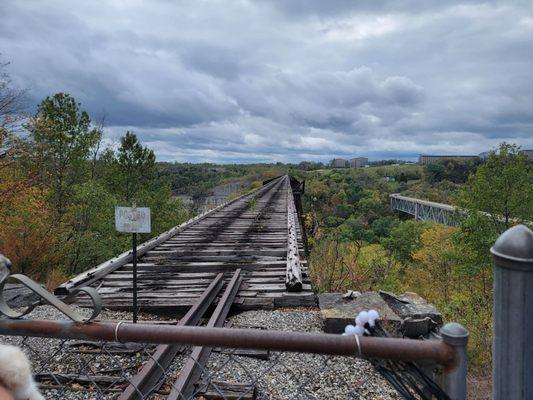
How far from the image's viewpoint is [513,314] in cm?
118

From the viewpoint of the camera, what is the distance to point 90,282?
611 cm

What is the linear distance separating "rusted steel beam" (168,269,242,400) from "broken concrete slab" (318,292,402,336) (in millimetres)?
1257

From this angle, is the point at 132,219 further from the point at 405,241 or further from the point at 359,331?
the point at 405,241

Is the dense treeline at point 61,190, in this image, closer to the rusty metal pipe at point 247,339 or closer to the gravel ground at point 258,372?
the gravel ground at point 258,372

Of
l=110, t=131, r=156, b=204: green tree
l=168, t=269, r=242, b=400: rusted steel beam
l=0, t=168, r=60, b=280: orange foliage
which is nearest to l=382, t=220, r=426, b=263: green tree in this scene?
l=110, t=131, r=156, b=204: green tree

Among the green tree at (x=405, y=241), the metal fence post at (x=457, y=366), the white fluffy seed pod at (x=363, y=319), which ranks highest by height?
the white fluffy seed pod at (x=363, y=319)

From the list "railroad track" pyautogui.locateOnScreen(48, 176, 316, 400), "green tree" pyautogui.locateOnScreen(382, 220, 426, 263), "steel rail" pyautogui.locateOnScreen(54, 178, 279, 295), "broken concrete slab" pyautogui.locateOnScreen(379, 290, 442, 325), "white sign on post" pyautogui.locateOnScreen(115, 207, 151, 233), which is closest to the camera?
"railroad track" pyautogui.locateOnScreen(48, 176, 316, 400)

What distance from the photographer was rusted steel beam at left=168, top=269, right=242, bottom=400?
9.66 feet

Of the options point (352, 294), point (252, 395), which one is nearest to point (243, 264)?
point (352, 294)

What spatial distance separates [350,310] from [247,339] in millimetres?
3303

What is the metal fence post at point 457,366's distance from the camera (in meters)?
1.27

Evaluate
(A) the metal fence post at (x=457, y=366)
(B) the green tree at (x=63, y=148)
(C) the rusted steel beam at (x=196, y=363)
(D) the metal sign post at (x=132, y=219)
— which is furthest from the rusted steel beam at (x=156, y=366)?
(B) the green tree at (x=63, y=148)

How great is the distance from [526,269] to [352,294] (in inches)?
150

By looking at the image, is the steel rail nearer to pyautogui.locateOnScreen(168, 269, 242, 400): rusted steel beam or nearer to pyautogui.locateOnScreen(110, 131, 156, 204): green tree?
pyautogui.locateOnScreen(168, 269, 242, 400): rusted steel beam
